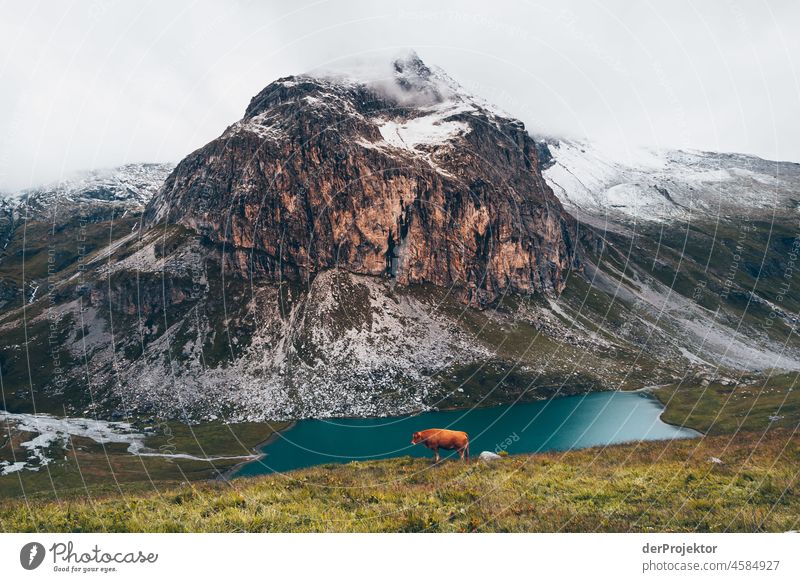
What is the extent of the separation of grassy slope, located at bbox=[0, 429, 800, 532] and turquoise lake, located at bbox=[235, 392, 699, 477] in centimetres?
4938

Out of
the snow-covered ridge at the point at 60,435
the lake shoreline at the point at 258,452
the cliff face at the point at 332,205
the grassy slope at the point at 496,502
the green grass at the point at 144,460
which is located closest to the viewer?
the grassy slope at the point at 496,502

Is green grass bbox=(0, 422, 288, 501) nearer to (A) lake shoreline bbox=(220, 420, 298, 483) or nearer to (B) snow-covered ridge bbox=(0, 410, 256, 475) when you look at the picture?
(A) lake shoreline bbox=(220, 420, 298, 483)

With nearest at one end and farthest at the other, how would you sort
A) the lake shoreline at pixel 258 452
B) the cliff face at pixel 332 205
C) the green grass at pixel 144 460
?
the green grass at pixel 144 460 → the lake shoreline at pixel 258 452 → the cliff face at pixel 332 205

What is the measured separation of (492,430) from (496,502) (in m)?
89.5

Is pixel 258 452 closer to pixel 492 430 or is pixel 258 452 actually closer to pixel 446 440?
pixel 492 430

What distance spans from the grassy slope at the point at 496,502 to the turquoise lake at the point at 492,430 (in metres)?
49.4

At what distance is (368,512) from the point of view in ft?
39.5

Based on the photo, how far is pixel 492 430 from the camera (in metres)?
96.8

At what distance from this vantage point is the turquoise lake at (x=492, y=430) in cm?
7644

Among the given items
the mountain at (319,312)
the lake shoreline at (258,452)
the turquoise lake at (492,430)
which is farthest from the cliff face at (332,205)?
the lake shoreline at (258,452)

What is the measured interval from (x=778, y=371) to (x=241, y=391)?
182 m

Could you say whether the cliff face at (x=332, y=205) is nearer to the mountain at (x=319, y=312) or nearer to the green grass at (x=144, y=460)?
the mountain at (x=319, y=312)
